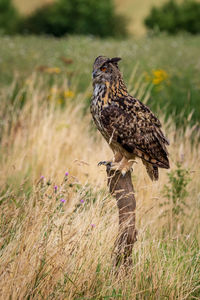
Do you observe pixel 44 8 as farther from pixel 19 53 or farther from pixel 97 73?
pixel 97 73

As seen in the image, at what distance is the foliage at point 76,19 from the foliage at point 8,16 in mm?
998

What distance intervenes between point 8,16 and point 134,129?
33684mm

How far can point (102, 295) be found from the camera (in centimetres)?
315

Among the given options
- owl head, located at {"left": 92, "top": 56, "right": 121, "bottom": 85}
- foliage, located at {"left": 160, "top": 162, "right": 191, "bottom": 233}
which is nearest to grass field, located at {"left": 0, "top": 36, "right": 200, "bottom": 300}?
foliage, located at {"left": 160, "top": 162, "right": 191, "bottom": 233}

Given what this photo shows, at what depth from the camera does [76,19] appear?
36.2 m

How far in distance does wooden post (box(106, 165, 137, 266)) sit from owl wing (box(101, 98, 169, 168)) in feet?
0.75

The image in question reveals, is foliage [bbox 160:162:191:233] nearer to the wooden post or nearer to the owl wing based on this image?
the owl wing

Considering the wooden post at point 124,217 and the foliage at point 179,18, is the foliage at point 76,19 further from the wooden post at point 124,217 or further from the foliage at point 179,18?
the wooden post at point 124,217

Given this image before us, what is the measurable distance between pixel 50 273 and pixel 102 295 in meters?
0.39

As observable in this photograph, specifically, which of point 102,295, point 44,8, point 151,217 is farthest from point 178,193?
point 44,8

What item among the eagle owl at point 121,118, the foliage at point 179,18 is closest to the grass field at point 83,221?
the eagle owl at point 121,118

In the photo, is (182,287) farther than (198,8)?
No

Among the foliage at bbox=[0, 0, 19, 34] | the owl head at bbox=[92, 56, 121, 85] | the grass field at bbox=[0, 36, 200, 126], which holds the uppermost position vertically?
the foliage at bbox=[0, 0, 19, 34]

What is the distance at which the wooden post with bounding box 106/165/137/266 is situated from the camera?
353cm
